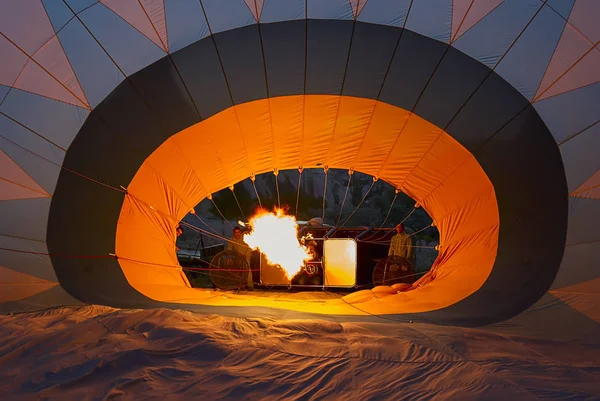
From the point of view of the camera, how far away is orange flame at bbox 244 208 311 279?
789 centimetres

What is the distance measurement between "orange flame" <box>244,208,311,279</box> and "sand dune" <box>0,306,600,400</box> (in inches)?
155

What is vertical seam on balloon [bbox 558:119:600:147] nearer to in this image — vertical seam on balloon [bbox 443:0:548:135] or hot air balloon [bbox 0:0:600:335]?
hot air balloon [bbox 0:0:600:335]

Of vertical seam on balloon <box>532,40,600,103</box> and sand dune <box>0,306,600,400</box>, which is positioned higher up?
vertical seam on balloon <box>532,40,600,103</box>

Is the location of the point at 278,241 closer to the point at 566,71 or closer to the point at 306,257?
the point at 306,257

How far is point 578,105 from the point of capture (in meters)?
4.35

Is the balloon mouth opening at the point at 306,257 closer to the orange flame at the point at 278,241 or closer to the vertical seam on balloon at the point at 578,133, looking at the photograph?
the orange flame at the point at 278,241

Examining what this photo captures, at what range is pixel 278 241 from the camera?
25.9 ft

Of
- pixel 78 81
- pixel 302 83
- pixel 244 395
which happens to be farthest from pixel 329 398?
pixel 78 81

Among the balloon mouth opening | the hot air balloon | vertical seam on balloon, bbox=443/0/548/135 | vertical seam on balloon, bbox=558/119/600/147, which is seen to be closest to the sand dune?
the hot air balloon

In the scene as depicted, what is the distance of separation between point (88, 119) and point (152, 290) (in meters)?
1.62

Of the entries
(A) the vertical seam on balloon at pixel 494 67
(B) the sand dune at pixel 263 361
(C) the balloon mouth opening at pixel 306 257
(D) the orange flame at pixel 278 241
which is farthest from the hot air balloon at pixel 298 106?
(D) the orange flame at pixel 278 241

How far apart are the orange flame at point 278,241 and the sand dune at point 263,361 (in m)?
3.93

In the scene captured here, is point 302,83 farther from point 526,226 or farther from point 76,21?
point 526,226

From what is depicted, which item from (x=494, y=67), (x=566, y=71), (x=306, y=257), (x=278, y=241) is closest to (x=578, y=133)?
(x=566, y=71)
